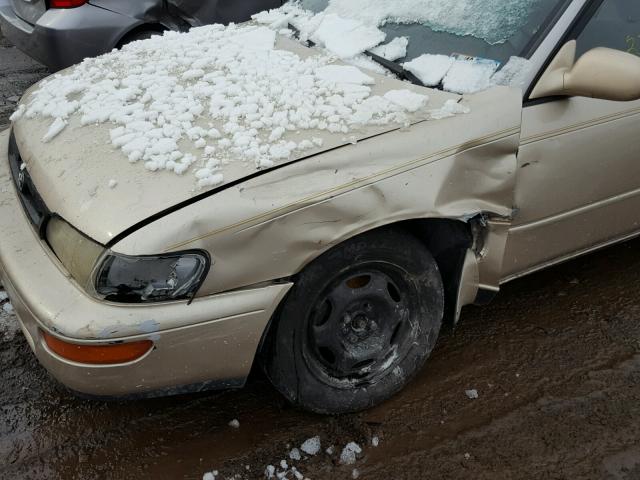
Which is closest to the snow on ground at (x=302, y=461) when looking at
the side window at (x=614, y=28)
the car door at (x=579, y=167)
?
the car door at (x=579, y=167)

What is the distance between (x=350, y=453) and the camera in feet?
7.78

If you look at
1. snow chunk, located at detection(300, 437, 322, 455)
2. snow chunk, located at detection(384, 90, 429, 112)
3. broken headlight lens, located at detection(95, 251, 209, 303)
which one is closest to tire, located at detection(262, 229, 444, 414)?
snow chunk, located at detection(300, 437, 322, 455)

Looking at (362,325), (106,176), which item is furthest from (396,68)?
(106,176)

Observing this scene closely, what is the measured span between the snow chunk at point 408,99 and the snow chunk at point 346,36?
44 cm

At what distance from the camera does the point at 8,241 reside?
7.61 feet

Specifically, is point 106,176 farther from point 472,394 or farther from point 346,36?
point 472,394

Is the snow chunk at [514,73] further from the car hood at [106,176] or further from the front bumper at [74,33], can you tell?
the front bumper at [74,33]

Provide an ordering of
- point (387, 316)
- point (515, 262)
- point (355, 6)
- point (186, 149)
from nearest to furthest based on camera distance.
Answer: point (186, 149) < point (387, 316) < point (515, 262) < point (355, 6)

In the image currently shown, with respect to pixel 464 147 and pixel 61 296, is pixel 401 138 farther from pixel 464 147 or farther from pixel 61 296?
pixel 61 296

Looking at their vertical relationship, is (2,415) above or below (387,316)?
below

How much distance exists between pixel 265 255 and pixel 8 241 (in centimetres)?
97

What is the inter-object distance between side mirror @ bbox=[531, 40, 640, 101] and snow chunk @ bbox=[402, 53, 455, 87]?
349 millimetres

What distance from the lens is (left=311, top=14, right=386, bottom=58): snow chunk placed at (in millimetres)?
2779

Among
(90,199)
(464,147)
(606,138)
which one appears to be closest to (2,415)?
(90,199)
